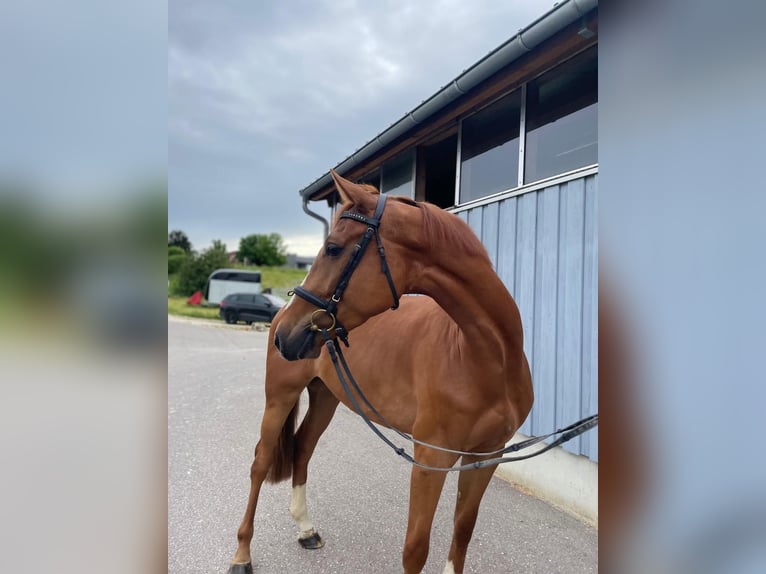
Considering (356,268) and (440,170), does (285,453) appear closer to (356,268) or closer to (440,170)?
(356,268)

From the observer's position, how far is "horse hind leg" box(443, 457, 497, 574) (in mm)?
1858

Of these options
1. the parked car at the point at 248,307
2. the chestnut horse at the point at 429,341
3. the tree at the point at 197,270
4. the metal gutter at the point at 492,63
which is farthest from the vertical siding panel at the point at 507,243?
the tree at the point at 197,270

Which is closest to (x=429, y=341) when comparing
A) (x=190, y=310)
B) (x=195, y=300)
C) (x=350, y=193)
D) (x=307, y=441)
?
(x=350, y=193)

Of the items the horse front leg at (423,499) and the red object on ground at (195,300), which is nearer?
the horse front leg at (423,499)

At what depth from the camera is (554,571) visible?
87.3 inches

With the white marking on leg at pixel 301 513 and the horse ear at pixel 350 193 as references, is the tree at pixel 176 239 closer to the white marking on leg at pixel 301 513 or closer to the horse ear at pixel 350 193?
the horse ear at pixel 350 193

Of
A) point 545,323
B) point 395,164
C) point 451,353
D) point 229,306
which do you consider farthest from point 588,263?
point 229,306

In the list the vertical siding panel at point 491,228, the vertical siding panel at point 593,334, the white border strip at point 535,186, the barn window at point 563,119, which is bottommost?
the vertical siding panel at point 593,334

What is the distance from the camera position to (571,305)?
2797 millimetres

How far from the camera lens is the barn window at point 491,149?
131 inches

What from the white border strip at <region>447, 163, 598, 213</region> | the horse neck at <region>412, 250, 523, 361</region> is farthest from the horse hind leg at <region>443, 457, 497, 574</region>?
the white border strip at <region>447, 163, 598, 213</region>

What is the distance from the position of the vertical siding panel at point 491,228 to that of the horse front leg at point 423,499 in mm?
2147
